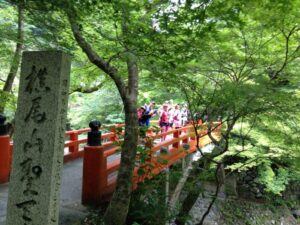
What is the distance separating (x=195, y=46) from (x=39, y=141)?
7.39 ft

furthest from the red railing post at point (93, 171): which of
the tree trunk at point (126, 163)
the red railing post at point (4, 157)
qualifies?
the red railing post at point (4, 157)

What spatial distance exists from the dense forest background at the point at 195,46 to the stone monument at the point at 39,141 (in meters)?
0.57

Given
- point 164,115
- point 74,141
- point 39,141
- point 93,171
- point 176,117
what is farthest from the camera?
point 176,117

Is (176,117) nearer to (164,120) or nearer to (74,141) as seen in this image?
(164,120)

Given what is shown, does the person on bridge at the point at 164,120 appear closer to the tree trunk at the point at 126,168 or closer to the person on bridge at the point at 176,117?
the person on bridge at the point at 176,117

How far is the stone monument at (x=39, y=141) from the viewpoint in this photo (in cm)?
301

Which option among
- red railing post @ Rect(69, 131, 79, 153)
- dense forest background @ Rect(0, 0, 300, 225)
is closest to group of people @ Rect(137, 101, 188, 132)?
red railing post @ Rect(69, 131, 79, 153)

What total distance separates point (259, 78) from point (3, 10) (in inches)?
223

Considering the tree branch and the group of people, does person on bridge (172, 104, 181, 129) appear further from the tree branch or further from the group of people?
the tree branch

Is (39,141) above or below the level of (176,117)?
below

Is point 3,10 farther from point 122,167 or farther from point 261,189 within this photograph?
point 261,189

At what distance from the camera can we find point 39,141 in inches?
119

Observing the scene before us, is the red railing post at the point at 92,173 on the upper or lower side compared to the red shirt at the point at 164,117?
lower

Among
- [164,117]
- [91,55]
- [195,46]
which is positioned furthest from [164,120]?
[195,46]
